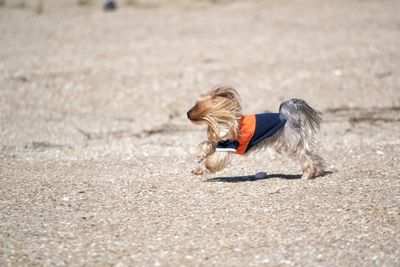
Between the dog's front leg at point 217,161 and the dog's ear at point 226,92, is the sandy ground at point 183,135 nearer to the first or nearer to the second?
the dog's front leg at point 217,161

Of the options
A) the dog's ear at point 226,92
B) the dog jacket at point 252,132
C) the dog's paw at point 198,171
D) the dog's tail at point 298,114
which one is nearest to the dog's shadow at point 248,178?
the dog's paw at point 198,171

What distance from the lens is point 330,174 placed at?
8953mm

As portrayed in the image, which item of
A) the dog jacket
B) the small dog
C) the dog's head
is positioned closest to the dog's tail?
the small dog

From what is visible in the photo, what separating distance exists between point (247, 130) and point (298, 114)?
2.36 feet

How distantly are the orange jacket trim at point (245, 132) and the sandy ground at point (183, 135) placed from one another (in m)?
0.50

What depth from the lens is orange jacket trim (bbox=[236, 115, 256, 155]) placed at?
832 cm

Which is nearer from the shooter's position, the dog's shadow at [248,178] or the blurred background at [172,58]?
the dog's shadow at [248,178]

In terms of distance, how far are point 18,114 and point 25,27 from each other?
6600 mm

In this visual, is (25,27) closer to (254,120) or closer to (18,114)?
(18,114)

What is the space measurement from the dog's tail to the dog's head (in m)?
0.64

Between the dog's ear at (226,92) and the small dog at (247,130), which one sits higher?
the dog's ear at (226,92)

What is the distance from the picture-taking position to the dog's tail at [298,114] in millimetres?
8547

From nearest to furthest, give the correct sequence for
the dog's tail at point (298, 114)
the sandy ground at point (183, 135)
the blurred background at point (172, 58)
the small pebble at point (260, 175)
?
the sandy ground at point (183, 135) → the dog's tail at point (298, 114) → the small pebble at point (260, 175) → the blurred background at point (172, 58)

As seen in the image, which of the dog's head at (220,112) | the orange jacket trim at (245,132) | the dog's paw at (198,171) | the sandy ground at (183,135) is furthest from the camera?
the dog's paw at (198,171)
